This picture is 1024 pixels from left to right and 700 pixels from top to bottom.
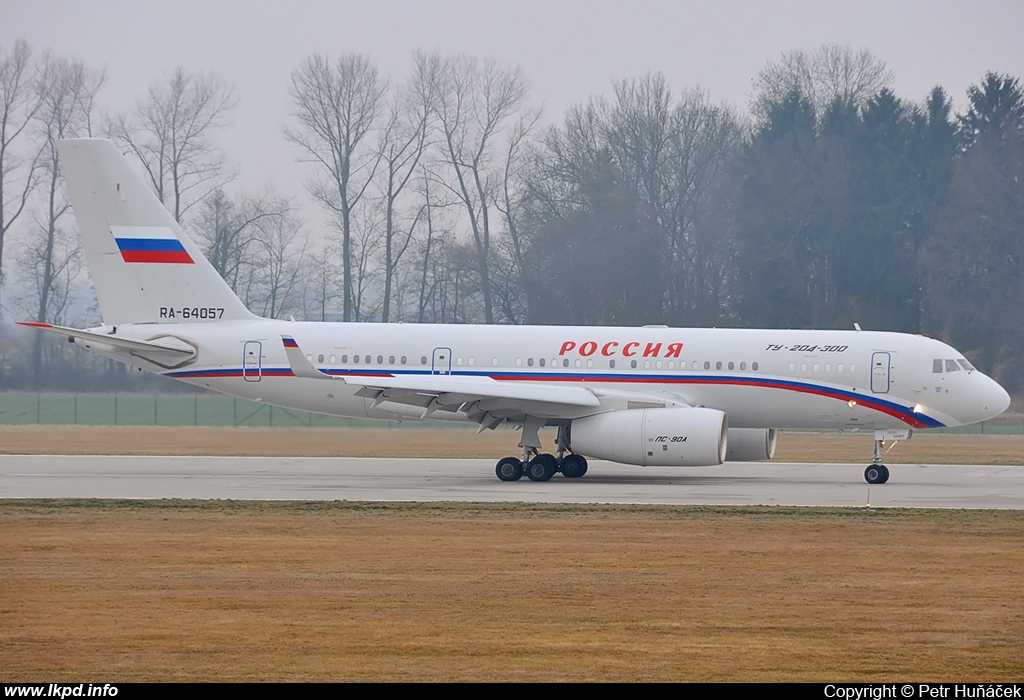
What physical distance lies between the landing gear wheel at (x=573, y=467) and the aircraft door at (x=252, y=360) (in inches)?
276

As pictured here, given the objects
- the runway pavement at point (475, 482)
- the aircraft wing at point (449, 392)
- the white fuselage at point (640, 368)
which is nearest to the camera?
the runway pavement at point (475, 482)

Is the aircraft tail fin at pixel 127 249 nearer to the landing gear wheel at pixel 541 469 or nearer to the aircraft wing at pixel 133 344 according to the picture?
the aircraft wing at pixel 133 344

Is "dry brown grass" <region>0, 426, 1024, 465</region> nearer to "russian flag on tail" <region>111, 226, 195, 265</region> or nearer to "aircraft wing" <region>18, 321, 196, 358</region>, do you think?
"aircraft wing" <region>18, 321, 196, 358</region>

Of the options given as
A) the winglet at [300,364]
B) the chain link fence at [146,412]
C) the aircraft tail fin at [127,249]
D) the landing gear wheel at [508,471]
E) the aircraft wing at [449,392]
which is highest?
the aircraft tail fin at [127,249]

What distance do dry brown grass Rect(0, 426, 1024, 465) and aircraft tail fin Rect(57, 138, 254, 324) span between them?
6063 millimetres

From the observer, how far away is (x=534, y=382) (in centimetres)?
2845

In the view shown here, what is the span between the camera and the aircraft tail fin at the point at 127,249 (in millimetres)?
29797

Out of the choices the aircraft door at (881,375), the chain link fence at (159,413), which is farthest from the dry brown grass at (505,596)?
the chain link fence at (159,413)

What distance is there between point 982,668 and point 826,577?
4447mm

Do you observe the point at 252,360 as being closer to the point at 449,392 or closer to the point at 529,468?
the point at 449,392

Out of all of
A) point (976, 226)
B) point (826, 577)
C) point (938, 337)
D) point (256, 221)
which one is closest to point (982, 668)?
point (826, 577)

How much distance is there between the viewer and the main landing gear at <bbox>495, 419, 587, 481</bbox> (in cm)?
2728

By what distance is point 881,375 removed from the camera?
27.7m

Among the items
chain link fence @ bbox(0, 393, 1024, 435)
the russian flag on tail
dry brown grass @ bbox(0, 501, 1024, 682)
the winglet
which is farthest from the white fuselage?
chain link fence @ bbox(0, 393, 1024, 435)
